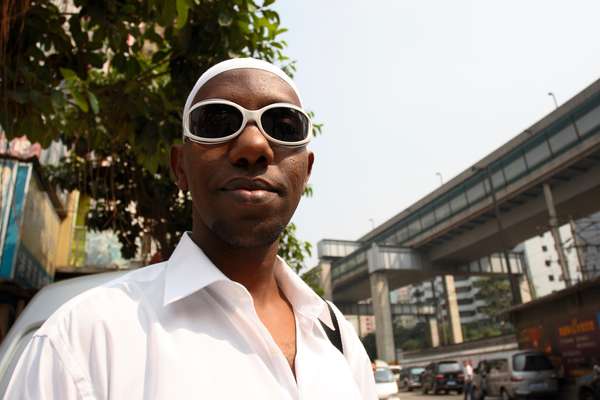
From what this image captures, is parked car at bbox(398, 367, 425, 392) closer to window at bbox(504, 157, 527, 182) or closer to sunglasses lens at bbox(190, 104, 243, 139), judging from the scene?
window at bbox(504, 157, 527, 182)

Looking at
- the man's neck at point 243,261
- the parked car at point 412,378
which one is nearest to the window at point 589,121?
the parked car at point 412,378

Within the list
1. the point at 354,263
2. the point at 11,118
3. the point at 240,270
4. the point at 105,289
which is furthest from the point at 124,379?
the point at 354,263

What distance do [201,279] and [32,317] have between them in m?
1.63

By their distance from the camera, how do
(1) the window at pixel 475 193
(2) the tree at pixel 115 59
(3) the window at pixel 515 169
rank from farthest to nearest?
(1) the window at pixel 475 193
(3) the window at pixel 515 169
(2) the tree at pixel 115 59

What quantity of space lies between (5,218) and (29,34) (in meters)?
5.06

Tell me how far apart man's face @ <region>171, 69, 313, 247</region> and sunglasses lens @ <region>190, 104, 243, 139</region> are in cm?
3

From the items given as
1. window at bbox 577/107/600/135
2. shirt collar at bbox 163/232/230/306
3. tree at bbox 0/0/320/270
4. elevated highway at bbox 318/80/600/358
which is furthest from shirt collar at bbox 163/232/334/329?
window at bbox 577/107/600/135

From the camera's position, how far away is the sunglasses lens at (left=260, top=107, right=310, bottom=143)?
142 centimetres

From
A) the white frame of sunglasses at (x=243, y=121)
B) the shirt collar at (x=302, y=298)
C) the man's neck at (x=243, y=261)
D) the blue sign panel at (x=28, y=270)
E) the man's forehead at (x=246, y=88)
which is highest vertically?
the blue sign panel at (x=28, y=270)

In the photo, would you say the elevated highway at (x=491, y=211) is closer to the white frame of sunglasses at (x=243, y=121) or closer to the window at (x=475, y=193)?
the window at (x=475, y=193)

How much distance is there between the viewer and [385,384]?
12867 mm

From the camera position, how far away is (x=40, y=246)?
973 centimetres

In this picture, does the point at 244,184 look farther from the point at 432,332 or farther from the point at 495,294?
the point at 495,294

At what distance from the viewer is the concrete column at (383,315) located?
3234 centimetres
